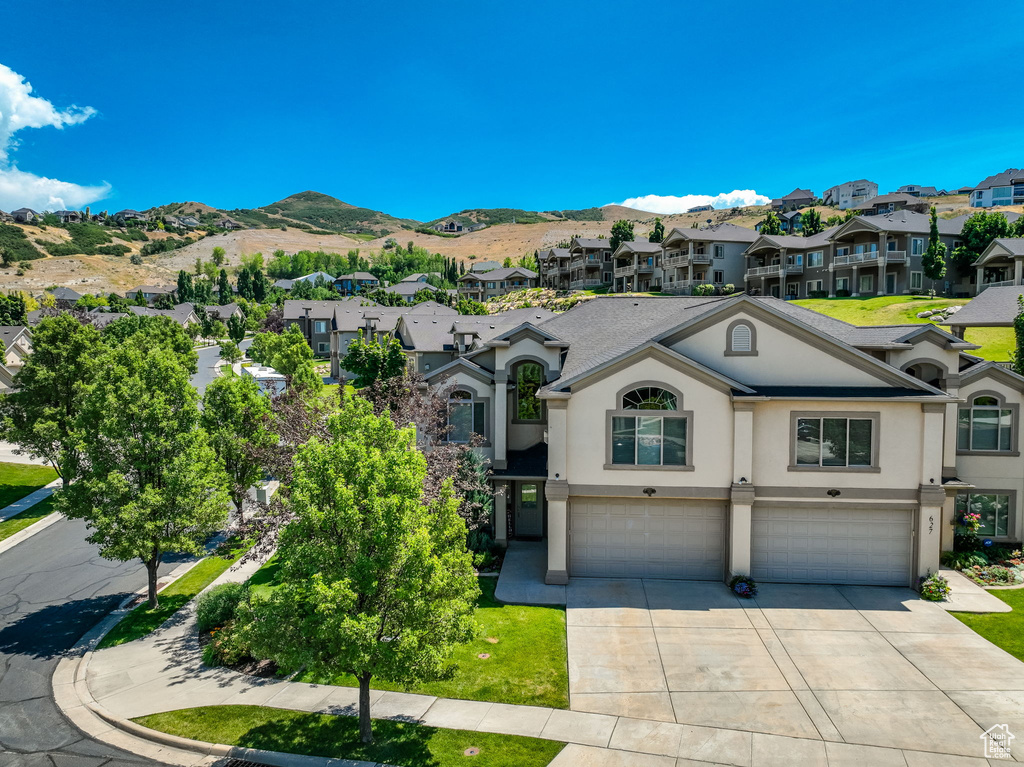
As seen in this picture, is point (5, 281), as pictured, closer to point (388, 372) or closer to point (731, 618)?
point (388, 372)

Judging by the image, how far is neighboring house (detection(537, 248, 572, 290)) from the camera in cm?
9485

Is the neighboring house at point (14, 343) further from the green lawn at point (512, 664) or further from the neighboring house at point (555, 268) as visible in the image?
the green lawn at point (512, 664)

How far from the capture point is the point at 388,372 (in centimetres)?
3172

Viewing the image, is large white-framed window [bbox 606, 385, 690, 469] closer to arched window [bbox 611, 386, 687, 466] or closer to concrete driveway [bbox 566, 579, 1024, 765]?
arched window [bbox 611, 386, 687, 466]

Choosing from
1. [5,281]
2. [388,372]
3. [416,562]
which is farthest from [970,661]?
[5,281]

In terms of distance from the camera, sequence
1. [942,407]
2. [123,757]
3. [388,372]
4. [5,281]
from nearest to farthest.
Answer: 1. [123,757]
2. [942,407]
3. [388,372]
4. [5,281]

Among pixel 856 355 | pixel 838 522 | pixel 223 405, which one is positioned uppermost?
pixel 856 355

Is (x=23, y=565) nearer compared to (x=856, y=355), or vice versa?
(x=856, y=355)

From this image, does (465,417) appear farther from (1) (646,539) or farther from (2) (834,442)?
(2) (834,442)

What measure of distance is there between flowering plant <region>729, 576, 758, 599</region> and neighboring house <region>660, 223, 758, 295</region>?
53.1 m

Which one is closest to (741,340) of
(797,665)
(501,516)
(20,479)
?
(797,665)

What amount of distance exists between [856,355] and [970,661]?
8.31 metres

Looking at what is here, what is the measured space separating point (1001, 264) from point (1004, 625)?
4939 cm

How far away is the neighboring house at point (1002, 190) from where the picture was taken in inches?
5197
